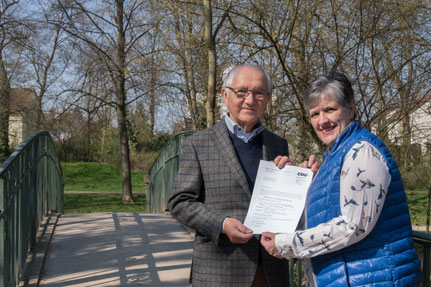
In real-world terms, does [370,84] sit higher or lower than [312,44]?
lower

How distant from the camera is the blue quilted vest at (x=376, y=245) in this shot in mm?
1641

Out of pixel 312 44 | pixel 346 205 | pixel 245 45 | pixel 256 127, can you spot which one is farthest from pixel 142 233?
pixel 346 205

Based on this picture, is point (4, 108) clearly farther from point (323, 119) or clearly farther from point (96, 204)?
point (323, 119)

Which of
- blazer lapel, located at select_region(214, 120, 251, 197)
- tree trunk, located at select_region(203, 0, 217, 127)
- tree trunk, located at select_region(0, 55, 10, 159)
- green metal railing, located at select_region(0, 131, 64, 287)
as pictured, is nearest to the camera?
blazer lapel, located at select_region(214, 120, 251, 197)

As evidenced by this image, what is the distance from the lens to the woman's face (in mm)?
1878

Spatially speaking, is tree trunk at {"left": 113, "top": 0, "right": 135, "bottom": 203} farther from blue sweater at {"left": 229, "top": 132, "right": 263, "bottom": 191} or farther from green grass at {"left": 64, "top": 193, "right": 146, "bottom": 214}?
blue sweater at {"left": 229, "top": 132, "right": 263, "bottom": 191}

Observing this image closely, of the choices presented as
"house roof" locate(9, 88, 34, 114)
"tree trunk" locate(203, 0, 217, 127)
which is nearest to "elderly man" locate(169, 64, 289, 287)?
"tree trunk" locate(203, 0, 217, 127)

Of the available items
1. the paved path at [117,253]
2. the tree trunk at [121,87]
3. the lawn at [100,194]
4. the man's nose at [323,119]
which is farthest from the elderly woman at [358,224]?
the tree trunk at [121,87]

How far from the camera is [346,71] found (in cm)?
594

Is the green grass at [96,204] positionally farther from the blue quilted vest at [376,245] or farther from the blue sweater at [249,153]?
the blue quilted vest at [376,245]

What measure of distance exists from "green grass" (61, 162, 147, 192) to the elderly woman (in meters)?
20.4

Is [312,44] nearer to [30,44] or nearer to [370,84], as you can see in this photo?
[370,84]

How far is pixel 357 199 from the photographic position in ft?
5.33

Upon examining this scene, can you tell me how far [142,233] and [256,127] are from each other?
4.49 meters
